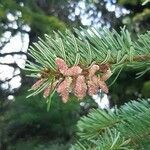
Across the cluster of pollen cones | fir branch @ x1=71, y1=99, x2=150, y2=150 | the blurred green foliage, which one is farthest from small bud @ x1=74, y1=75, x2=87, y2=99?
the blurred green foliage

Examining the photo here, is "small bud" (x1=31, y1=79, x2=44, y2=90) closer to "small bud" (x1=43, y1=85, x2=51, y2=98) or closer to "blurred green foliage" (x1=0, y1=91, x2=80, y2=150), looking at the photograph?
"small bud" (x1=43, y1=85, x2=51, y2=98)

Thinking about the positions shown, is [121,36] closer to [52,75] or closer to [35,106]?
[52,75]

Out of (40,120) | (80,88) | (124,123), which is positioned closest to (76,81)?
(80,88)

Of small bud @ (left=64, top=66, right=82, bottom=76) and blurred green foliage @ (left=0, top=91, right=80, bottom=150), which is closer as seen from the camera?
small bud @ (left=64, top=66, right=82, bottom=76)

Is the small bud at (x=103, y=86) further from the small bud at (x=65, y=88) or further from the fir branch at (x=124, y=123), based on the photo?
the fir branch at (x=124, y=123)

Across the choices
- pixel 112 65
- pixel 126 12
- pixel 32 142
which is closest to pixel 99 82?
pixel 112 65

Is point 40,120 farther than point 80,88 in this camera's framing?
Yes

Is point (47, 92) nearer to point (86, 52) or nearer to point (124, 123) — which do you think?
point (86, 52)

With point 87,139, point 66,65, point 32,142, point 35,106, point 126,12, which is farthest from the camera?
point 126,12
